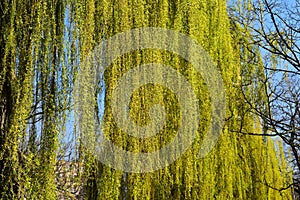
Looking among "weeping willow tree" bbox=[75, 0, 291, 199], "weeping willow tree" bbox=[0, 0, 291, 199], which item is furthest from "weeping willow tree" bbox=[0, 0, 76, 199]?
"weeping willow tree" bbox=[75, 0, 291, 199]

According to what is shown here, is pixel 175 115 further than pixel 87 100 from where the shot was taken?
Yes

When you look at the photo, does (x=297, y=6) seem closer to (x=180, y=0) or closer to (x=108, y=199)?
(x=180, y=0)

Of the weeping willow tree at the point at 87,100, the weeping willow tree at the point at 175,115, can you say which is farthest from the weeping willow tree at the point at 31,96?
the weeping willow tree at the point at 175,115

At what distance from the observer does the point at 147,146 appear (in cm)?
334

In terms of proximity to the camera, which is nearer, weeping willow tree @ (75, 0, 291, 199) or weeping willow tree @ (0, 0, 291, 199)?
weeping willow tree @ (0, 0, 291, 199)

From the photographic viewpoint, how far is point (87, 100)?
9.18 feet

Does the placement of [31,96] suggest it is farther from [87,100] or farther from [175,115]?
[175,115]

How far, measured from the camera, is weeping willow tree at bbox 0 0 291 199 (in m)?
2.71

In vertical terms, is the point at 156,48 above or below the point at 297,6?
below

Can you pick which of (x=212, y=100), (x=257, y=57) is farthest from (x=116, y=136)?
(x=257, y=57)

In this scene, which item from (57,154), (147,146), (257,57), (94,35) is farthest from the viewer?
(257,57)

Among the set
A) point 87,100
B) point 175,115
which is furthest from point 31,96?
point 175,115

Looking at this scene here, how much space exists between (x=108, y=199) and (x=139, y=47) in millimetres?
1165

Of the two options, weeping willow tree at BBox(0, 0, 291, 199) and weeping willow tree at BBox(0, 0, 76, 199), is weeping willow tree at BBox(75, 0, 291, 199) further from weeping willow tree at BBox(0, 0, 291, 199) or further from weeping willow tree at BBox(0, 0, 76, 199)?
weeping willow tree at BBox(0, 0, 76, 199)
